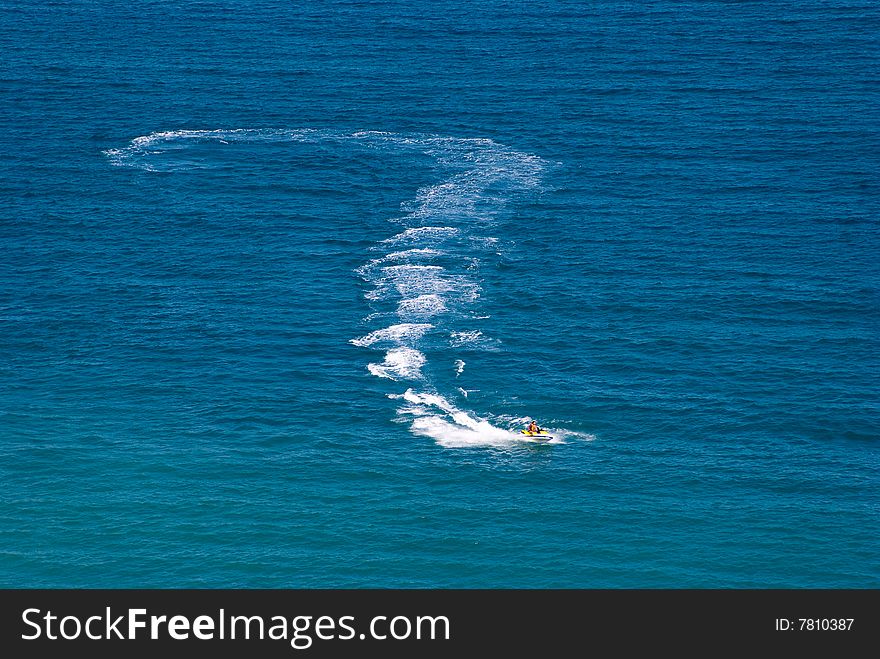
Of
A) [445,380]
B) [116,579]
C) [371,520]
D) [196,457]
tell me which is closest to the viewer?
[116,579]

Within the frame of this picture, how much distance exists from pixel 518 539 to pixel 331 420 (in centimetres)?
3705

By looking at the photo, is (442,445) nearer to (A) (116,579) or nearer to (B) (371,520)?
(B) (371,520)


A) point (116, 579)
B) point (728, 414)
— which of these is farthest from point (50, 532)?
point (728, 414)

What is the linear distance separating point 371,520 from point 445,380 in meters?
35.1

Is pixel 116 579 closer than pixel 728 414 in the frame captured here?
Yes

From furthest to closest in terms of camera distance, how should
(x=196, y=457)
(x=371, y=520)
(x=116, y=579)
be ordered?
(x=196, y=457)
(x=371, y=520)
(x=116, y=579)

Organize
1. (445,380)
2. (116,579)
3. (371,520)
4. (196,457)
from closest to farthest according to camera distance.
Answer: (116,579) → (371,520) → (196,457) → (445,380)

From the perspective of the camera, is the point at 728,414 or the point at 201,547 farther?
the point at 728,414

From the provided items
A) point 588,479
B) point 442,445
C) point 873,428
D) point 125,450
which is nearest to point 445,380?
point 442,445

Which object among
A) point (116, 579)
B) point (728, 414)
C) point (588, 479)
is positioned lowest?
point (116, 579)

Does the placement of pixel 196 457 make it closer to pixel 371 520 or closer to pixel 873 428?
pixel 371 520

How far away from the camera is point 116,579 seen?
15862 cm

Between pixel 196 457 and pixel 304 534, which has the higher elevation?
pixel 196 457

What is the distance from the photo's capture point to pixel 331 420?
192m
